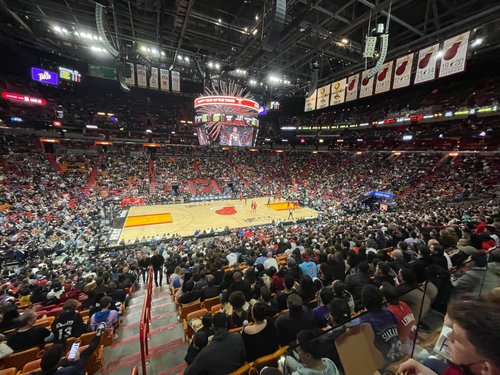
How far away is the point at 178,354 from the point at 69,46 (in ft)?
84.0

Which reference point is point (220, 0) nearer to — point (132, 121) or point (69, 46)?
point (69, 46)

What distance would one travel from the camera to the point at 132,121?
1351 inches

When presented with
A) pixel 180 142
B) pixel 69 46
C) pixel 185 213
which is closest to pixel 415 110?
pixel 185 213

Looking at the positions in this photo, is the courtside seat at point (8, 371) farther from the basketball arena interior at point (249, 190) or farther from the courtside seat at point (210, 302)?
the courtside seat at point (210, 302)

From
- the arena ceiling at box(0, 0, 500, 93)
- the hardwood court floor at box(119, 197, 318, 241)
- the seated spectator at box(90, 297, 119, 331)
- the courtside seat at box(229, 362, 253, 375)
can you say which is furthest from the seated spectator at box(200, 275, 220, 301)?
the hardwood court floor at box(119, 197, 318, 241)

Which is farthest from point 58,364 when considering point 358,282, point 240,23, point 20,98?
point 20,98

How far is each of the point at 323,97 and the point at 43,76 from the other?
86.3ft

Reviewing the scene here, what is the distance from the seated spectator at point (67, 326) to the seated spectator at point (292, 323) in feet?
12.3

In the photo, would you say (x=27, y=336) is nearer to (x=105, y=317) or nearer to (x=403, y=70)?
(x=105, y=317)

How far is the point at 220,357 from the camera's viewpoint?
101 inches

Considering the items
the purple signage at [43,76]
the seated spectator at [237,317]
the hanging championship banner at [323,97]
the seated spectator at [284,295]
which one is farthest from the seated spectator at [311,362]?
the purple signage at [43,76]

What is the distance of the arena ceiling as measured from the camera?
36.9 feet

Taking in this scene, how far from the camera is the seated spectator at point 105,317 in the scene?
4461mm

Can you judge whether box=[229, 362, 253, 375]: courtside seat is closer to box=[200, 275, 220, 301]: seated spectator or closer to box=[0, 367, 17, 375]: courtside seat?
box=[200, 275, 220, 301]: seated spectator
